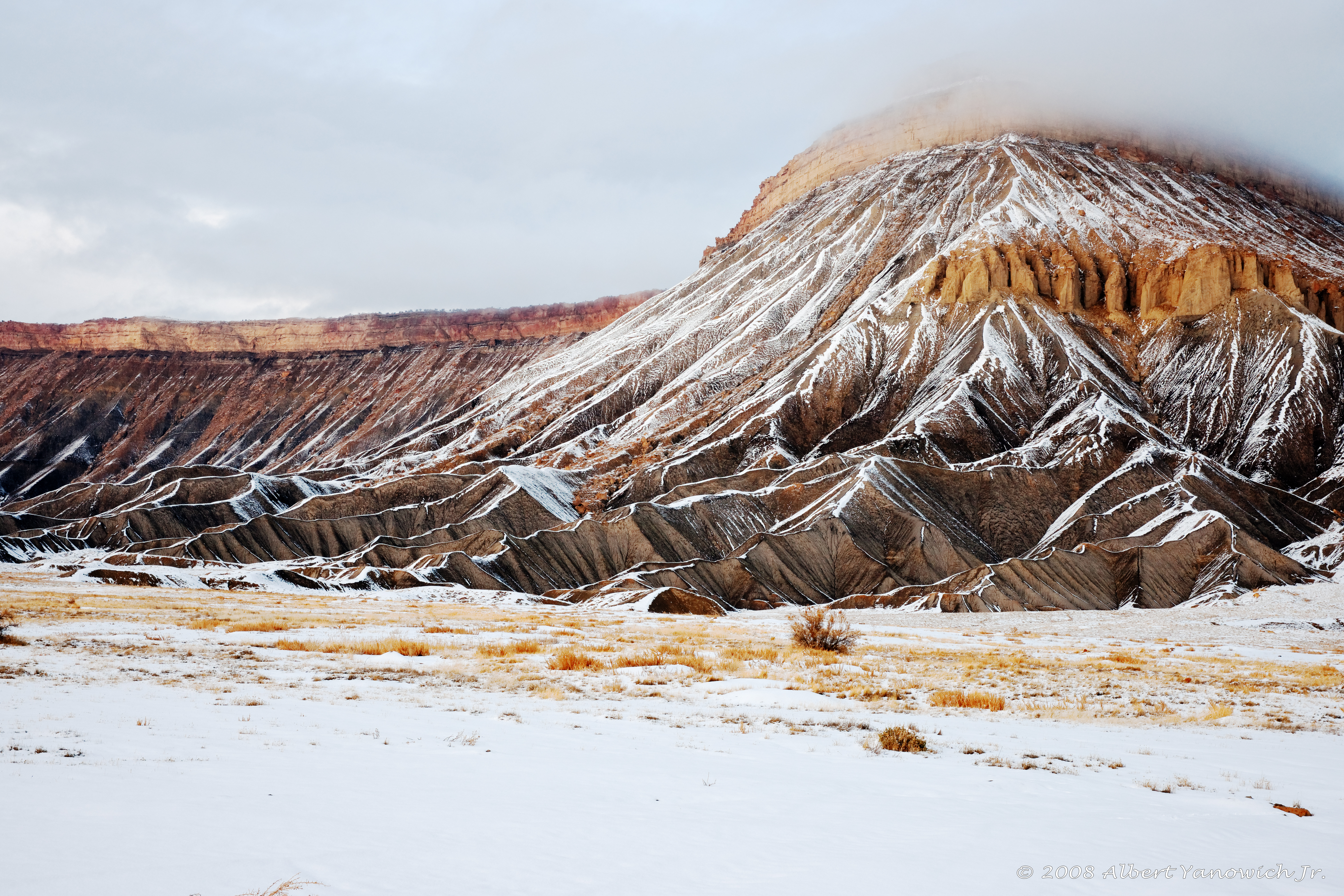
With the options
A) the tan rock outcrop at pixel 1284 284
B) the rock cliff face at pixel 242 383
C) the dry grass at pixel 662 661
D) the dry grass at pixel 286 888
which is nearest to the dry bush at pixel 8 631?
the dry grass at pixel 662 661

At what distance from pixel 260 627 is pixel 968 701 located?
16415 millimetres

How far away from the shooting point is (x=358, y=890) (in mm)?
4352

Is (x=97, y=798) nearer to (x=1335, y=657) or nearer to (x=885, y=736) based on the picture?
(x=885, y=736)

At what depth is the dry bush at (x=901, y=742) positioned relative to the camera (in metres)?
9.71

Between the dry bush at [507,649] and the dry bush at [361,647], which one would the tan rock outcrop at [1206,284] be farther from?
the dry bush at [361,647]

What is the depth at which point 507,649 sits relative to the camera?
19.0m

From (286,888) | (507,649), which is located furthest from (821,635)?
(286,888)

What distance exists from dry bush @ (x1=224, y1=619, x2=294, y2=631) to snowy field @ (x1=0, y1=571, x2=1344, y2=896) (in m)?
2.45

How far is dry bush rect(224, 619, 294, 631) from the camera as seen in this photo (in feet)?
70.8

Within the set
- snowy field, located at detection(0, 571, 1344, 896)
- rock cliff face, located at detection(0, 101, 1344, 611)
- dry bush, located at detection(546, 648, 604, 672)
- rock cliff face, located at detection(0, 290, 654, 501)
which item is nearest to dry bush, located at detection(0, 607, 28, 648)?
snowy field, located at detection(0, 571, 1344, 896)

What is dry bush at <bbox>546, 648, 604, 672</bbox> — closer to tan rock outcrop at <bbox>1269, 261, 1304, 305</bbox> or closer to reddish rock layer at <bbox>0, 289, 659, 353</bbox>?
tan rock outcrop at <bbox>1269, 261, 1304, 305</bbox>

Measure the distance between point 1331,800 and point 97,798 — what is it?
9515 millimetres

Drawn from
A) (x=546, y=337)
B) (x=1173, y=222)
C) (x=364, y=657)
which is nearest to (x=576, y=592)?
(x=364, y=657)

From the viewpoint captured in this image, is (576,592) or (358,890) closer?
(358,890)
